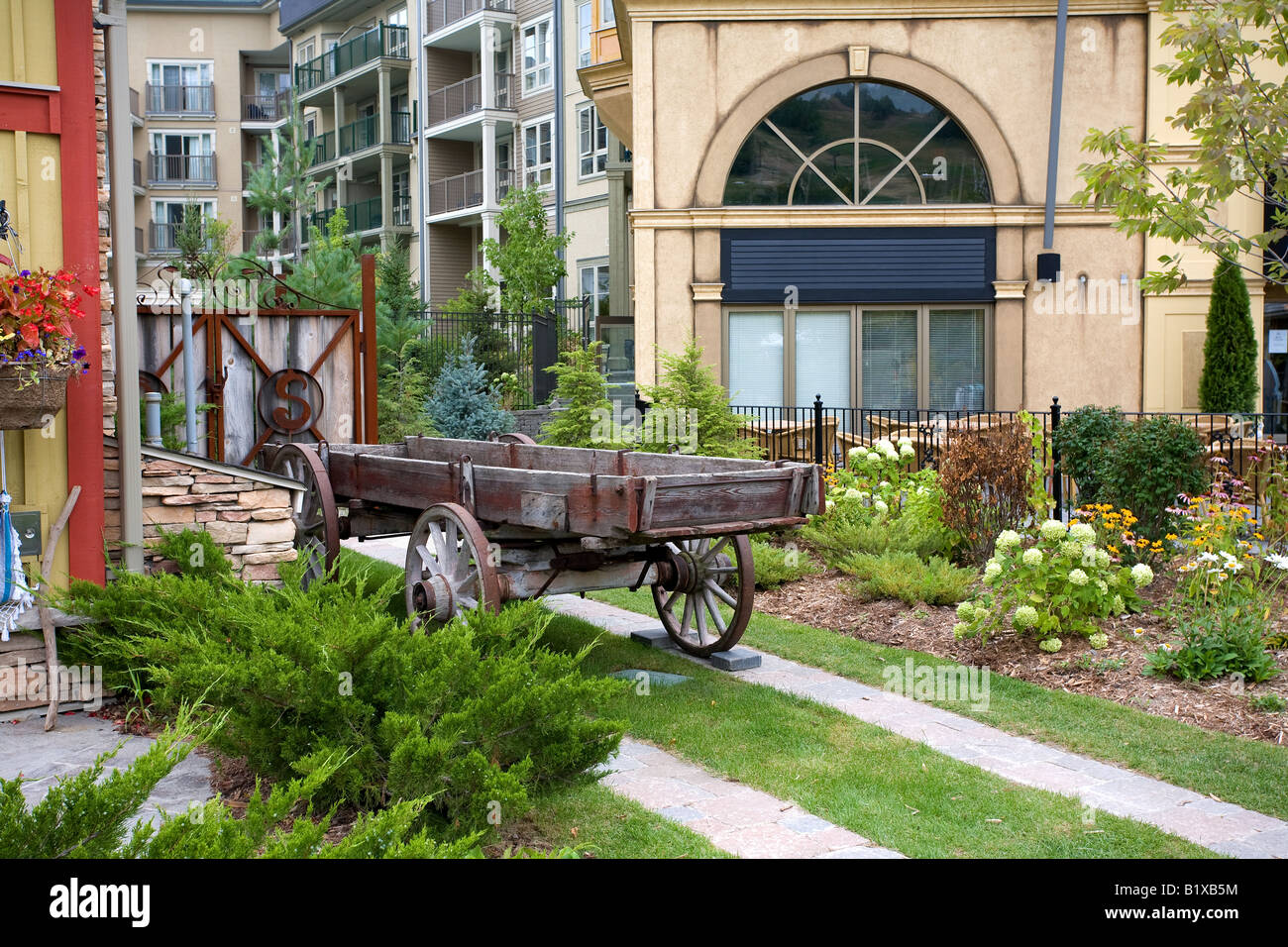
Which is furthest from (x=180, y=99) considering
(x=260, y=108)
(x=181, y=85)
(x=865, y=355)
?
(x=865, y=355)

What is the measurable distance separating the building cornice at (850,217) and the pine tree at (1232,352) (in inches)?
70.2

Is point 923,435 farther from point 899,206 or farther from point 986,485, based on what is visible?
point 899,206

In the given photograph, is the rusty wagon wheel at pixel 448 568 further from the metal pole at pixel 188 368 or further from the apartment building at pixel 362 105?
the apartment building at pixel 362 105

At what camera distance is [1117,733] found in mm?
5941

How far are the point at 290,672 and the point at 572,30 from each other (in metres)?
26.0

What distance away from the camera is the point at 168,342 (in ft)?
33.8

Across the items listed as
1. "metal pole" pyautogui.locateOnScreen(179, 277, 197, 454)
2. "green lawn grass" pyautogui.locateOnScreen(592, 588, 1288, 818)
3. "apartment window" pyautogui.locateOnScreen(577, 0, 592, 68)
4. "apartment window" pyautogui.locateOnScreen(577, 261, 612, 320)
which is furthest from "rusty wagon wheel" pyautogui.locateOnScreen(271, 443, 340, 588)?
"apartment window" pyautogui.locateOnScreen(577, 0, 592, 68)

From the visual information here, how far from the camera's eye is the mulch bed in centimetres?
621

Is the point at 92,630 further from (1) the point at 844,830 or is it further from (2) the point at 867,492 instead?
(2) the point at 867,492

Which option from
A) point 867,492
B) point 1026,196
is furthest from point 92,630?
point 1026,196

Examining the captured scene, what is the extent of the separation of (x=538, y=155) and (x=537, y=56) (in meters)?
2.42

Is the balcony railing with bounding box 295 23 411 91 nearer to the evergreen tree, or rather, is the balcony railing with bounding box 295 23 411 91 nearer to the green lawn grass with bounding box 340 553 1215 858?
the evergreen tree

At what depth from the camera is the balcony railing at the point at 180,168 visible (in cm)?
4100

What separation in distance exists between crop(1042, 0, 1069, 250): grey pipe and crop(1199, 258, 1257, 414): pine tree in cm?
212
